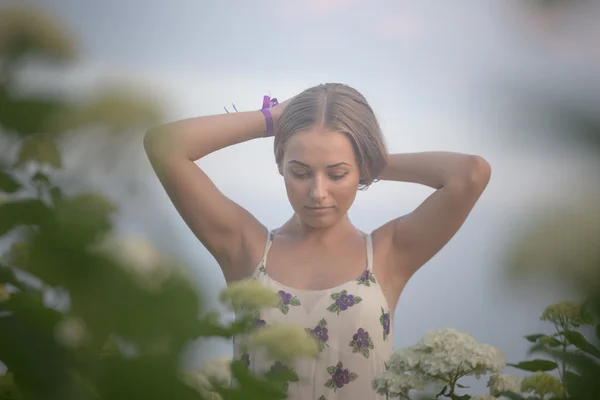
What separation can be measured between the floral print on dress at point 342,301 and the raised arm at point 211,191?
23 cm

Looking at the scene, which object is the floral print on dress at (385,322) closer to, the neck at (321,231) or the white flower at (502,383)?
the neck at (321,231)

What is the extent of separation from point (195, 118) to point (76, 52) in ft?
5.35

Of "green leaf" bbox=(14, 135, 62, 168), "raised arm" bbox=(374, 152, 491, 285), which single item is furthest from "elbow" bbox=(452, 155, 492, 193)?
"green leaf" bbox=(14, 135, 62, 168)

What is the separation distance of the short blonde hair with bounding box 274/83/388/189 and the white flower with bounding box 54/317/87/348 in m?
1.57

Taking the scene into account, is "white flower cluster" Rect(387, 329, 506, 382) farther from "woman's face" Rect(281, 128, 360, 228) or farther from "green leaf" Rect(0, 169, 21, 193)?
"green leaf" Rect(0, 169, 21, 193)

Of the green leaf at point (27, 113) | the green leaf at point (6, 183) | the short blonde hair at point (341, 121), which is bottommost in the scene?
the green leaf at point (27, 113)

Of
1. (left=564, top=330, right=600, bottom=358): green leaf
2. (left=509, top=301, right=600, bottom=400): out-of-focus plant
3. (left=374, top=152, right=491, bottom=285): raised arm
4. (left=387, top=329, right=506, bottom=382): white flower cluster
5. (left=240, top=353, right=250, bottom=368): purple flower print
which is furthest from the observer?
(left=374, top=152, right=491, bottom=285): raised arm

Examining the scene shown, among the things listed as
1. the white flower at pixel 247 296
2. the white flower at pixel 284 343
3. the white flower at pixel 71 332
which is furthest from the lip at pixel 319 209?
the white flower at pixel 71 332

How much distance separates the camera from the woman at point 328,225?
5.48 feet

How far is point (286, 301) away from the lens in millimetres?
1703

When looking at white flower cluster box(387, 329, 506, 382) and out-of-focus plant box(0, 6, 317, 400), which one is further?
white flower cluster box(387, 329, 506, 382)

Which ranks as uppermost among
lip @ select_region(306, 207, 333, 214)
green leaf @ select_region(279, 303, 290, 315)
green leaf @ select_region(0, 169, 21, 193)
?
lip @ select_region(306, 207, 333, 214)

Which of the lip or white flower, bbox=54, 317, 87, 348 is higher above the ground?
the lip

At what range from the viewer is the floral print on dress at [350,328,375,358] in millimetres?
1665
